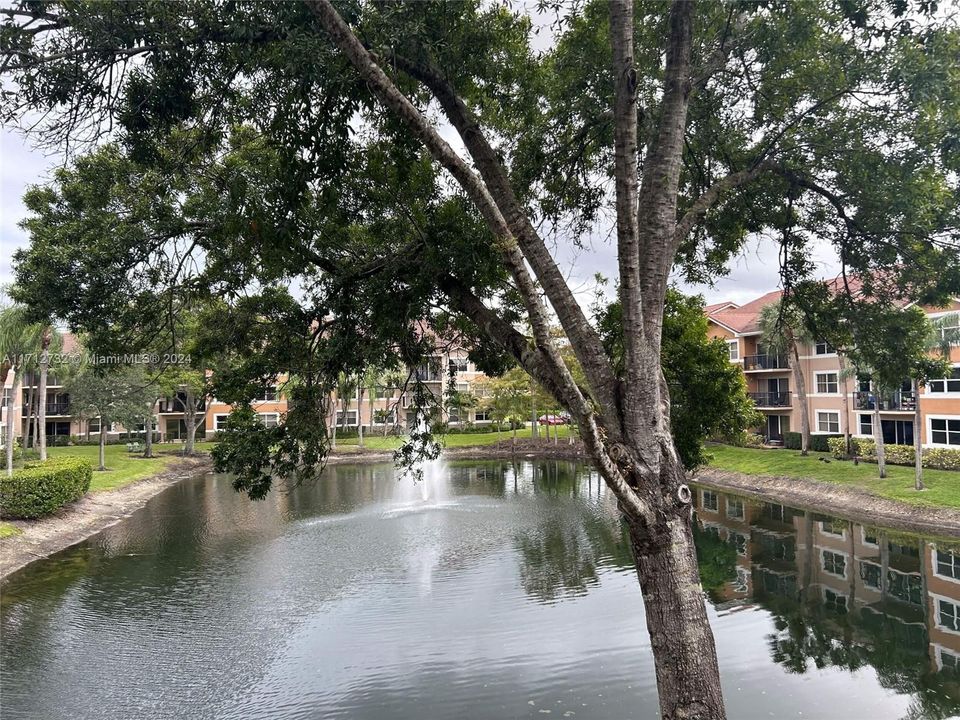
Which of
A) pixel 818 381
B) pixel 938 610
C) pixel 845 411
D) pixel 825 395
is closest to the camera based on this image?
pixel 938 610

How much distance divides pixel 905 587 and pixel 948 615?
1811mm

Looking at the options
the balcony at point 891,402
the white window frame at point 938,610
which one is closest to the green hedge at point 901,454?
the balcony at point 891,402

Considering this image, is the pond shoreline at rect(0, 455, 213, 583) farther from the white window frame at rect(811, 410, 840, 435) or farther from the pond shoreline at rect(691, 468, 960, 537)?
the white window frame at rect(811, 410, 840, 435)

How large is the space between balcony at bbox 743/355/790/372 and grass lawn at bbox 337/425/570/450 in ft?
45.6

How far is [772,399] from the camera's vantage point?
4006cm

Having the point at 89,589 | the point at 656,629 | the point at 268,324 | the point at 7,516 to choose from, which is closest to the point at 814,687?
the point at 656,629

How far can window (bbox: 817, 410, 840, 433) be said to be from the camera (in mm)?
36125

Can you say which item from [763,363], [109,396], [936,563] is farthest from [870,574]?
[109,396]

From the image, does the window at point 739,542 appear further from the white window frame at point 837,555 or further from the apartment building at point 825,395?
the apartment building at point 825,395

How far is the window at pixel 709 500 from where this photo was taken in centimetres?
2700

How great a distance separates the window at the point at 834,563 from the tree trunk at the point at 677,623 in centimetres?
1465

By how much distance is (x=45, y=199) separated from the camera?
1445 cm

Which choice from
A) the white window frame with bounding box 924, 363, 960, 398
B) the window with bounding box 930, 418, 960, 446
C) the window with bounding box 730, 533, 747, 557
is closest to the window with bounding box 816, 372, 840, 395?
the white window frame with bounding box 924, 363, 960, 398

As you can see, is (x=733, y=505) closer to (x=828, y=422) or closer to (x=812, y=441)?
(x=812, y=441)
